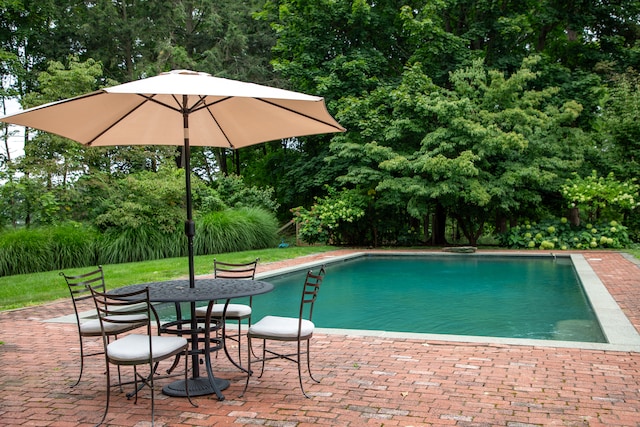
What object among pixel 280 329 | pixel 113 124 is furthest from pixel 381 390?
pixel 113 124

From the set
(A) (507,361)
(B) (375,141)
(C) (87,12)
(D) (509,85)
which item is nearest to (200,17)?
(C) (87,12)

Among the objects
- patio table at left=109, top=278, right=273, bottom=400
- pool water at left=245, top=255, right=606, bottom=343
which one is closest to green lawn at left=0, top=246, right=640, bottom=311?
pool water at left=245, top=255, right=606, bottom=343

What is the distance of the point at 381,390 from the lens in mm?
3764

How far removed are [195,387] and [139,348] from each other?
0.60 m

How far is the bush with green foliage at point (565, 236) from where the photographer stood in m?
14.6

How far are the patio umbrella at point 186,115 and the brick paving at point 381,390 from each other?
1062 millimetres

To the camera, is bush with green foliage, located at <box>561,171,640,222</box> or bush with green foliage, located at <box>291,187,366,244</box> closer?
bush with green foliage, located at <box>561,171,640,222</box>

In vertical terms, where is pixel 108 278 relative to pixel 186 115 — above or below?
below

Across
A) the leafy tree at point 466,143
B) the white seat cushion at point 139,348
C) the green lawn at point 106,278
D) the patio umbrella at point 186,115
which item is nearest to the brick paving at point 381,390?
the white seat cushion at point 139,348

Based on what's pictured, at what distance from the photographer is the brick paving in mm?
3279

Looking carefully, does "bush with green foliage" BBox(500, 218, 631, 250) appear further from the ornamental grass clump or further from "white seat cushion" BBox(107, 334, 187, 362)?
"white seat cushion" BBox(107, 334, 187, 362)

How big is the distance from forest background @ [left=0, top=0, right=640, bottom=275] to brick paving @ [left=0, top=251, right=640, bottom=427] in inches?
331

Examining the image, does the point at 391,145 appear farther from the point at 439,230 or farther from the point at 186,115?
the point at 186,115

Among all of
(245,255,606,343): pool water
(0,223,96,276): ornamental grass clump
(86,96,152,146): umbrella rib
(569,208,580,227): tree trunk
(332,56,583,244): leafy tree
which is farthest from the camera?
(569,208,580,227): tree trunk
